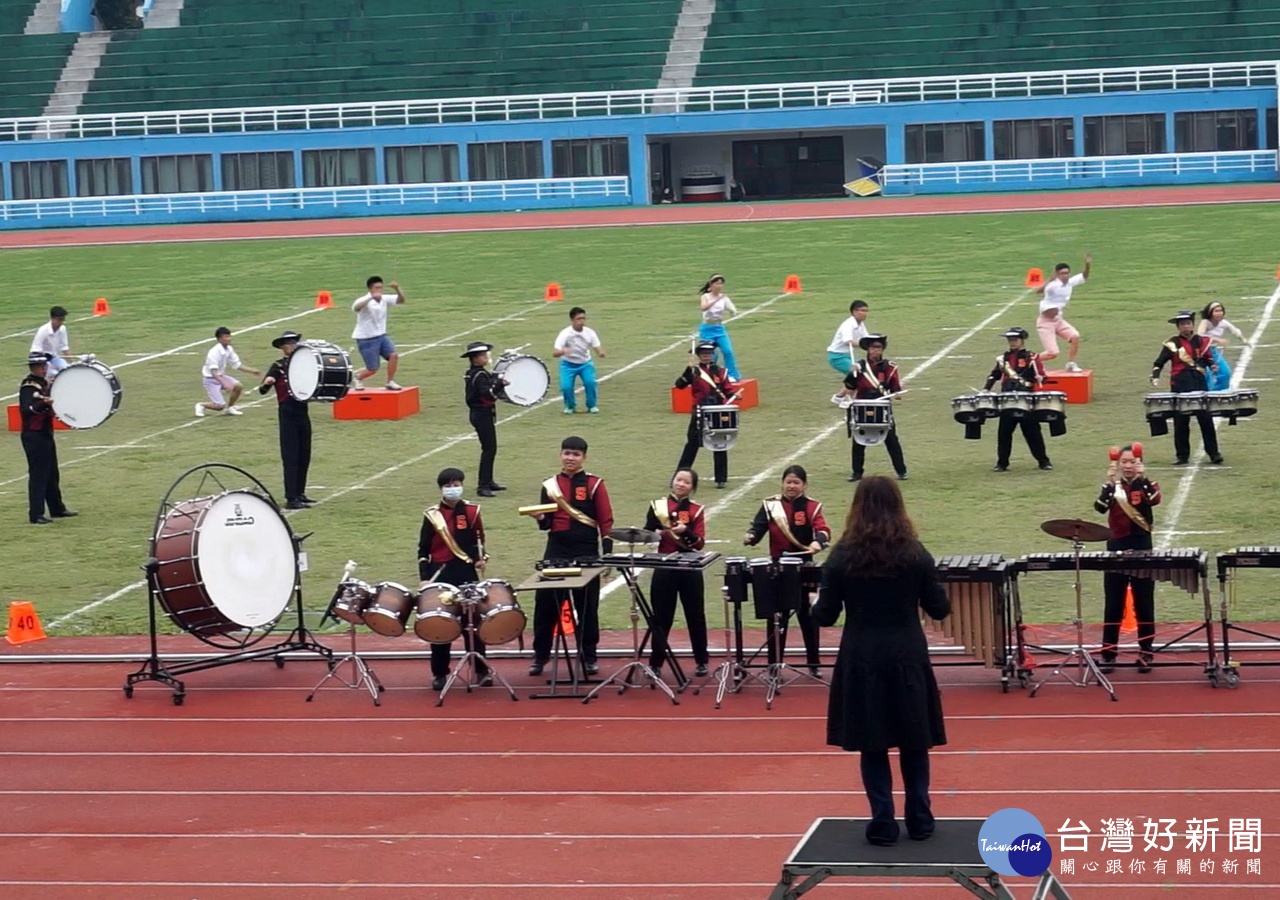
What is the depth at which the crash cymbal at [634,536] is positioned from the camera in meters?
12.7

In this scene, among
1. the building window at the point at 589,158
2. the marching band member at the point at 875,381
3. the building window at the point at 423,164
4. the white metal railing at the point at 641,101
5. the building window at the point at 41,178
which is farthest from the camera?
the building window at the point at 41,178

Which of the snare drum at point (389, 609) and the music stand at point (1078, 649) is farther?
the snare drum at point (389, 609)

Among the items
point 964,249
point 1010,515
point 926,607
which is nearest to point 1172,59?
point 964,249

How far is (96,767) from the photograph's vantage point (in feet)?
38.5

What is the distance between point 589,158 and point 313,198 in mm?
8794

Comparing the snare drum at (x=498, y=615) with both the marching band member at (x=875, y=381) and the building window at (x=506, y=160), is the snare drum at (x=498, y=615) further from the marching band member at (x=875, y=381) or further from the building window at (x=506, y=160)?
the building window at (x=506, y=160)

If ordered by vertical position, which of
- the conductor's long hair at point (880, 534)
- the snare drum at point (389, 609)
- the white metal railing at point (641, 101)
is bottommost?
the snare drum at point (389, 609)

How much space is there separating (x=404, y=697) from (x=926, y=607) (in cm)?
561

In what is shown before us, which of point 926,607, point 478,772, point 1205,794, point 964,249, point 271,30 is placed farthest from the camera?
point 271,30

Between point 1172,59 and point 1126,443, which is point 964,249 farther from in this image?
point 1172,59

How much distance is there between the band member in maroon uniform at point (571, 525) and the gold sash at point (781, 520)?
3.80ft

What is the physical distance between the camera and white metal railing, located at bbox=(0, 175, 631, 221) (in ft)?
201

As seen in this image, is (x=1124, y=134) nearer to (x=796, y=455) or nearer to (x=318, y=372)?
(x=796, y=455)

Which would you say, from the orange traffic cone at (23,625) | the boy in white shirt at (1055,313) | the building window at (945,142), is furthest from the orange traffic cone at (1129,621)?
the building window at (945,142)
